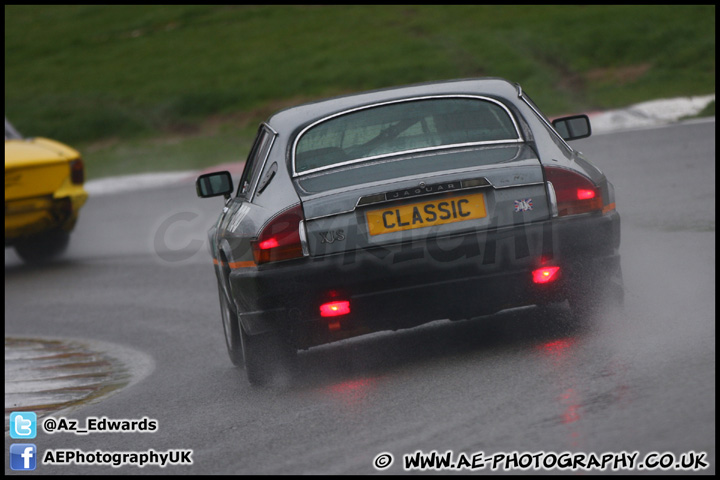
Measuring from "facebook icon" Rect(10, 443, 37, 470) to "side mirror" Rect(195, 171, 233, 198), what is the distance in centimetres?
214

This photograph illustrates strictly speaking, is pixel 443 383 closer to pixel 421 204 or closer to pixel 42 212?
pixel 421 204

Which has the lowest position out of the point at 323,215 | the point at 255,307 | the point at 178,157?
the point at 178,157

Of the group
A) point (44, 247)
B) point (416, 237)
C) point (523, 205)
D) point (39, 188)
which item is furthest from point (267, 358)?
point (44, 247)

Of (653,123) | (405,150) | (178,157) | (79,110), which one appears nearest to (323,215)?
(405,150)

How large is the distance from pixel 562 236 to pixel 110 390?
3.11 m

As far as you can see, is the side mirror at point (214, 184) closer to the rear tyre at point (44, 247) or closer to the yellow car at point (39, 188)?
the yellow car at point (39, 188)

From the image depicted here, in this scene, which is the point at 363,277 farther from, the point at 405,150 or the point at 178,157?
the point at 178,157

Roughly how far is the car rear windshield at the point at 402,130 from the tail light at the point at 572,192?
0.42 metres

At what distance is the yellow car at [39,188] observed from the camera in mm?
12609

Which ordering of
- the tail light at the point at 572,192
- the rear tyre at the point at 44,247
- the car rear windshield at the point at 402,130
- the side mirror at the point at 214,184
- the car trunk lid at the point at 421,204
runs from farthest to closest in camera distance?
the rear tyre at the point at 44,247 < the side mirror at the point at 214,184 < the car rear windshield at the point at 402,130 < the tail light at the point at 572,192 < the car trunk lid at the point at 421,204

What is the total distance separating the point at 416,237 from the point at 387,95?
126 centimetres

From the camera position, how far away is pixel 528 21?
3831 centimetres

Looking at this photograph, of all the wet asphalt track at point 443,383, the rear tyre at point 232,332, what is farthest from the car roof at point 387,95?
the wet asphalt track at point 443,383

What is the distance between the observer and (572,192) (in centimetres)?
612
